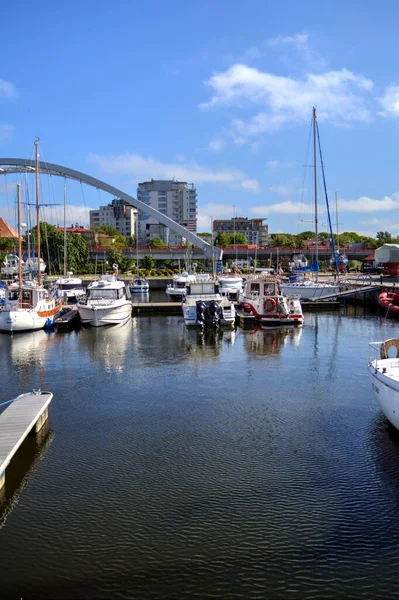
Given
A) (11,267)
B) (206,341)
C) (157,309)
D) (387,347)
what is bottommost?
(206,341)

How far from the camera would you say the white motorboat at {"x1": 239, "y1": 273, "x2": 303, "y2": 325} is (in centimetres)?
3459

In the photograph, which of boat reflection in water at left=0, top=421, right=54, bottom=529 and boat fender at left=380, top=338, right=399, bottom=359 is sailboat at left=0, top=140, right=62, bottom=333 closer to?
boat reflection in water at left=0, top=421, right=54, bottom=529

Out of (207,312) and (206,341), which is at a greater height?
(207,312)

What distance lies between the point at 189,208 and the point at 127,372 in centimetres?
14635

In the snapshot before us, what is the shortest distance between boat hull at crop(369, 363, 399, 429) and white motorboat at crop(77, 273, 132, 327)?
2285 centimetres

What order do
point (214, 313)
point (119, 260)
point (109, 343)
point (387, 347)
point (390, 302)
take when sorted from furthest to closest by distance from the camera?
point (119, 260)
point (390, 302)
point (214, 313)
point (109, 343)
point (387, 347)

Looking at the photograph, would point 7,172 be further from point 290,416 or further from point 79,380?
point 290,416

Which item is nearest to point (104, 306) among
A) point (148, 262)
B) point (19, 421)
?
point (19, 421)

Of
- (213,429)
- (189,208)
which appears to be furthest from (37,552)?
(189,208)

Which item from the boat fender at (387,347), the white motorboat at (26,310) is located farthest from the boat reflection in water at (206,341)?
the boat fender at (387,347)

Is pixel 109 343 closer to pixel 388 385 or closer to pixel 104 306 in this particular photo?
pixel 104 306

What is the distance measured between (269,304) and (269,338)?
5485 mm

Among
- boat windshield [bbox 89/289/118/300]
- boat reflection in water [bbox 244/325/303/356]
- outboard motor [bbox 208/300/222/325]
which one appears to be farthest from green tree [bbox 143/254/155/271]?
boat reflection in water [bbox 244/325/303/356]

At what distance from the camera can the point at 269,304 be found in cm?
3519
